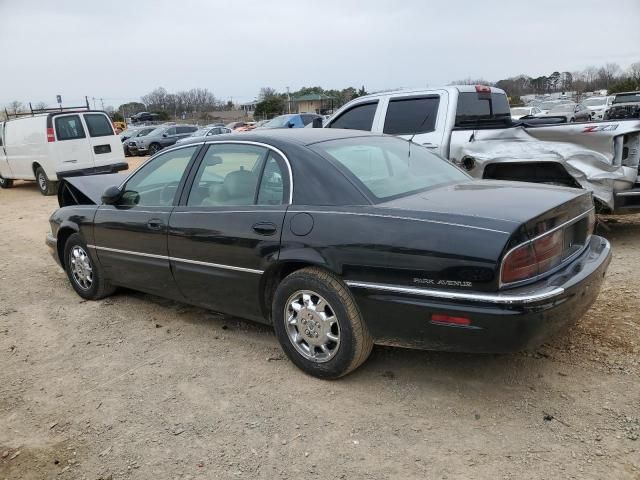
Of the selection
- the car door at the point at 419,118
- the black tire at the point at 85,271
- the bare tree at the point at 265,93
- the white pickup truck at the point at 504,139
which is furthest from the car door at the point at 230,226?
the bare tree at the point at 265,93

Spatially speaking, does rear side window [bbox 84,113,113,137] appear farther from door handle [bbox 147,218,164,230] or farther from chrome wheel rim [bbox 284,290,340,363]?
chrome wheel rim [bbox 284,290,340,363]

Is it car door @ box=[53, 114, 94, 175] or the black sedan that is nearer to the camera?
the black sedan

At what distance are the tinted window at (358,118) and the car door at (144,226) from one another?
336 centimetres

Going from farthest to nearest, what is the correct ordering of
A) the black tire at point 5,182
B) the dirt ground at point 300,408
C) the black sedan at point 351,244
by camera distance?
the black tire at point 5,182, the black sedan at point 351,244, the dirt ground at point 300,408

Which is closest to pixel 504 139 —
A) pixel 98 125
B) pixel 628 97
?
pixel 98 125

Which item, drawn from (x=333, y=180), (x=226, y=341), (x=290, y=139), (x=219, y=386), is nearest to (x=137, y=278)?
(x=226, y=341)

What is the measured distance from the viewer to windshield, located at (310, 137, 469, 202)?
344cm

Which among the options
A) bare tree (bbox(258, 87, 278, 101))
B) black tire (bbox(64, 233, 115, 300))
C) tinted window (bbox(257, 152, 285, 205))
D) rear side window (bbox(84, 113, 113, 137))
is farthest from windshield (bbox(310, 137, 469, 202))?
bare tree (bbox(258, 87, 278, 101))

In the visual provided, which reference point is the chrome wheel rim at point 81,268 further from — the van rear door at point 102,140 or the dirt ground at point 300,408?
the van rear door at point 102,140

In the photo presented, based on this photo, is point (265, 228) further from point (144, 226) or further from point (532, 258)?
point (532, 258)

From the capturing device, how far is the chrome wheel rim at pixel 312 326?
328 centimetres

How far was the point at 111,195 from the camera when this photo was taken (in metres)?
4.57

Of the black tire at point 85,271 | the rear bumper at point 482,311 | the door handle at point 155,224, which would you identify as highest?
the door handle at point 155,224

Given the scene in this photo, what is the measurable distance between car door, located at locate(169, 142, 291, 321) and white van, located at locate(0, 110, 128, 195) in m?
10.9
